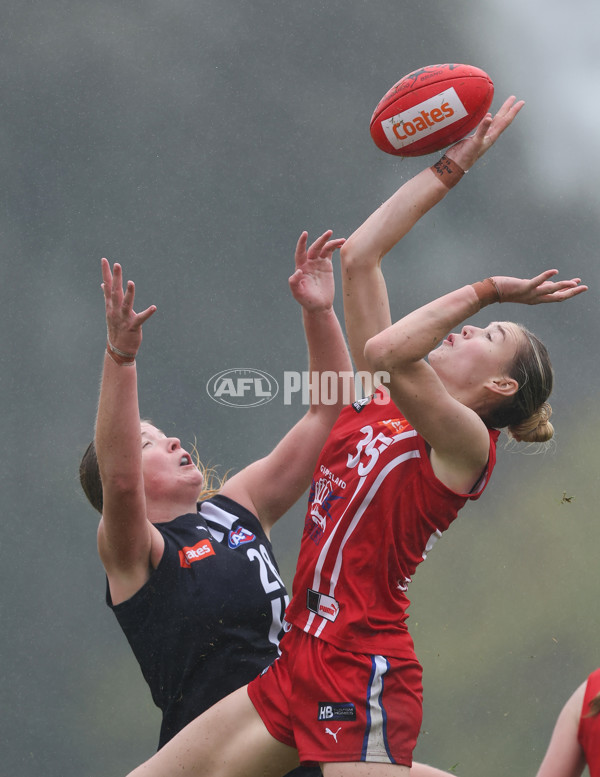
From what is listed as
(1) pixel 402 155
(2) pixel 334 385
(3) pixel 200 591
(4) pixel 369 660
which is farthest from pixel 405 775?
(1) pixel 402 155

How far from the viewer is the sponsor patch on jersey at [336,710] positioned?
8.05 feet

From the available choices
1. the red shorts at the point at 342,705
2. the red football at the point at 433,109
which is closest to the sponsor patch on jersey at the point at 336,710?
the red shorts at the point at 342,705

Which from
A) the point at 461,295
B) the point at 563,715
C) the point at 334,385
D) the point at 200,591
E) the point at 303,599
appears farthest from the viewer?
the point at 334,385

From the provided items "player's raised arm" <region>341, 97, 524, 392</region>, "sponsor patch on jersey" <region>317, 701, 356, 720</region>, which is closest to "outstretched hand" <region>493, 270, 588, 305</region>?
"player's raised arm" <region>341, 97, 524, 392</region>

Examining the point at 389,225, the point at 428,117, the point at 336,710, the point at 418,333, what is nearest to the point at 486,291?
the point at 418,333

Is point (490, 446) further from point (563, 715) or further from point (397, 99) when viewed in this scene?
point (397, 99)

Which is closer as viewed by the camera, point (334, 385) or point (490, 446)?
point (490, 446)

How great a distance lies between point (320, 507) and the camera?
8.83 ft

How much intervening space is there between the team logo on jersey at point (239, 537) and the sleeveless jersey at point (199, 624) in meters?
0.08

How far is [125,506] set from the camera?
2.72 m

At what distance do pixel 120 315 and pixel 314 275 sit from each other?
2.74ft

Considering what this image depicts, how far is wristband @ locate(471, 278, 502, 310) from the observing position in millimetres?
2467

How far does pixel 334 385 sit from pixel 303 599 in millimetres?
845

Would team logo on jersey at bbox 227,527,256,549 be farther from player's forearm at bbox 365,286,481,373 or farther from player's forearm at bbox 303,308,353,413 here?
player's forearm at bbox 365,286,481,373
